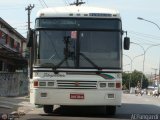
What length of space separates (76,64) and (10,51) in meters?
26.8

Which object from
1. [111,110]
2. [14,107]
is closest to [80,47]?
[111,110]

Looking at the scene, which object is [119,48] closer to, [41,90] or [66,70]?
[66,70]

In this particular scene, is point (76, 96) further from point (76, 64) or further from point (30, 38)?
point (30, 38)

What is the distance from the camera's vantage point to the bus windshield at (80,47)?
53.8 ft

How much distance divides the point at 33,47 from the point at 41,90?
1472 millimetres

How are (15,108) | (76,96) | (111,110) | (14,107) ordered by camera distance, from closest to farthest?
(76,96)
(111,110)
(15,108)
(14,107)

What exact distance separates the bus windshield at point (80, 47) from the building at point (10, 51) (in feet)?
83.1

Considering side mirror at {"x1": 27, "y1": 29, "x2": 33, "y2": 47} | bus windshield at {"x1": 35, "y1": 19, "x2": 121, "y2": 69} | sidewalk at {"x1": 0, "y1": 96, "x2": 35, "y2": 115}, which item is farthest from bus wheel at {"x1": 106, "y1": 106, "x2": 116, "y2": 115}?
side mirror at {"x1": 27, "y1": 29, "x2": 33, "y2": 47}

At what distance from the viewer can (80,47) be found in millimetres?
16500

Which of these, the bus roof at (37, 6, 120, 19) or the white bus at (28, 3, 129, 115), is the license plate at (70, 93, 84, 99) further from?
the bus roof at (37, 6, 120, 19)

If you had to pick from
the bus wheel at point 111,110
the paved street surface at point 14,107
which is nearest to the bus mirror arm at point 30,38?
the paved street surface at point 14,107

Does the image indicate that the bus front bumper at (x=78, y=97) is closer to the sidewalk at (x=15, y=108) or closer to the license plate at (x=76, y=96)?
the license plate at (x=76, y=96)

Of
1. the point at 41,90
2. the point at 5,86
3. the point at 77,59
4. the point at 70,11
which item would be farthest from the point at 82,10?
the point at 5,86

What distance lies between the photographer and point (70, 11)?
55.6 feet
